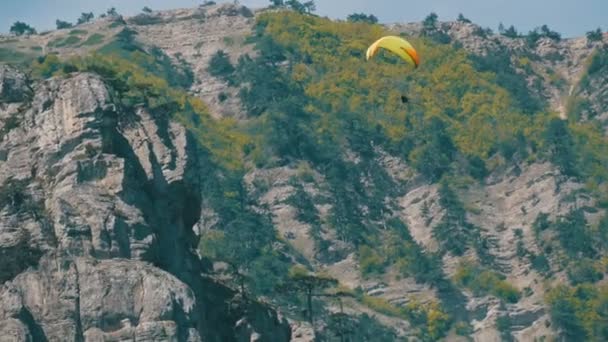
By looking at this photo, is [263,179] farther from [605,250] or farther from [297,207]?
[605,250]

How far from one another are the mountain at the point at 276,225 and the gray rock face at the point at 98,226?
0.32 ft

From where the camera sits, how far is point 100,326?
9469cm

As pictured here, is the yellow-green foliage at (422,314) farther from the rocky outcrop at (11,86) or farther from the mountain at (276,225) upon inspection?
the rocky outcrop at (11,86)

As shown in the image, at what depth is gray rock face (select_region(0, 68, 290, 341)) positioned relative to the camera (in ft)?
312

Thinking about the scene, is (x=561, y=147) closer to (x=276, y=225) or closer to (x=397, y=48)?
(x=276, y=225)

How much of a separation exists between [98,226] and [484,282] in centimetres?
7226

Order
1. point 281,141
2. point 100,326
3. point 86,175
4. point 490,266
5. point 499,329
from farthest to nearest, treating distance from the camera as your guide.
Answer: point 281,141 → point 490,266 → point 499,329 → point 86,175 → point 100,326

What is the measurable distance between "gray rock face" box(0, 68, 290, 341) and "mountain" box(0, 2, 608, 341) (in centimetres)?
10

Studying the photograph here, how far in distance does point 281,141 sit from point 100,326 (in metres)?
93.9

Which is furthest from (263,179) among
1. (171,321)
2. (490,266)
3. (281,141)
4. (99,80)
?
(171,321)

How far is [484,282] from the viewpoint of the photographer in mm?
167500

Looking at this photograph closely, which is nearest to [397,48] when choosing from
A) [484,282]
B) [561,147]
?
[484,282]

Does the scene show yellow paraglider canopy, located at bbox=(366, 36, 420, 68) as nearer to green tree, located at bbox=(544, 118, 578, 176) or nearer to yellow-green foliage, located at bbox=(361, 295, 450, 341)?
yellow-green foliage, located at bbox=(361, 295, 450, 341)

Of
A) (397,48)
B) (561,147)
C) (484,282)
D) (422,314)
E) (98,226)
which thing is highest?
(561,147)
